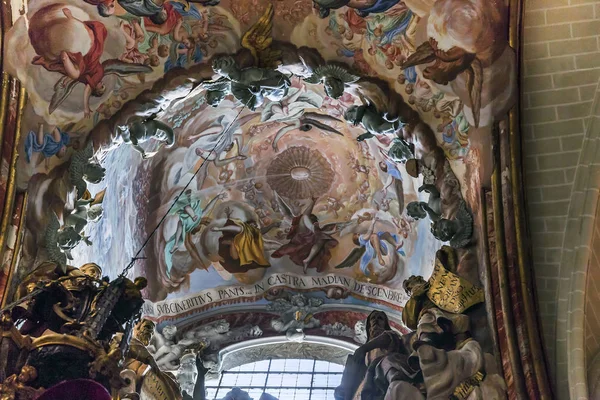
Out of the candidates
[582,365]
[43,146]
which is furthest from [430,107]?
[43,146]

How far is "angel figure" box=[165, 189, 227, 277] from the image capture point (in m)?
14.8

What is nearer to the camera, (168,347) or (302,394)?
(168,347)

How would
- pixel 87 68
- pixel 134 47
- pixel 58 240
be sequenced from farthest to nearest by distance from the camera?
pixel 134 47 < pixel 87 68 < pixel 58 240

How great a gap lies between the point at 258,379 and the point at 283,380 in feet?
1.18

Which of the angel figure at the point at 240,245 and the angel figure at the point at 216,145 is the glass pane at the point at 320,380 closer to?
the angel figure at the point at 240,245

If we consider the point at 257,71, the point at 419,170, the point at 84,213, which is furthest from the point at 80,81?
the point at 419,170

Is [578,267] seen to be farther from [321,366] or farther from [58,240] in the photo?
[58,240]

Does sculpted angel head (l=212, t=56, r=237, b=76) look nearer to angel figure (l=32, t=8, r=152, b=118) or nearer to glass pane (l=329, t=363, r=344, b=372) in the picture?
angel figure (l=32, t=8, r=152, b=118)

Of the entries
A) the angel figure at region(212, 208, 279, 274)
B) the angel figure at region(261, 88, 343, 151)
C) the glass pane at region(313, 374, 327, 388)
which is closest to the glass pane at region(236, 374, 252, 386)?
the glass pane at region(313, 374, 327, 388)

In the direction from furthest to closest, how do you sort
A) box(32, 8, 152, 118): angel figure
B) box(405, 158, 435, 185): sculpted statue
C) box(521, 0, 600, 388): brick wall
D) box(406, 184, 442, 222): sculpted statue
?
box(405, 158, 435, 185): sculpted statue < box(406, 184, 442, 222): sculpted statue < box(32, 8, 152, 118): angel figure < box(521, 0, 600, 388): brick wall

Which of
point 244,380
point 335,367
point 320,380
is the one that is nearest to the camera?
point 320,380

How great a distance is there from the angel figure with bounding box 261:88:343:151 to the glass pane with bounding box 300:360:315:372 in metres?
3.28

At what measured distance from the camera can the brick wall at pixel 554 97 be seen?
38.0ft

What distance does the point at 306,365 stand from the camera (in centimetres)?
1516
